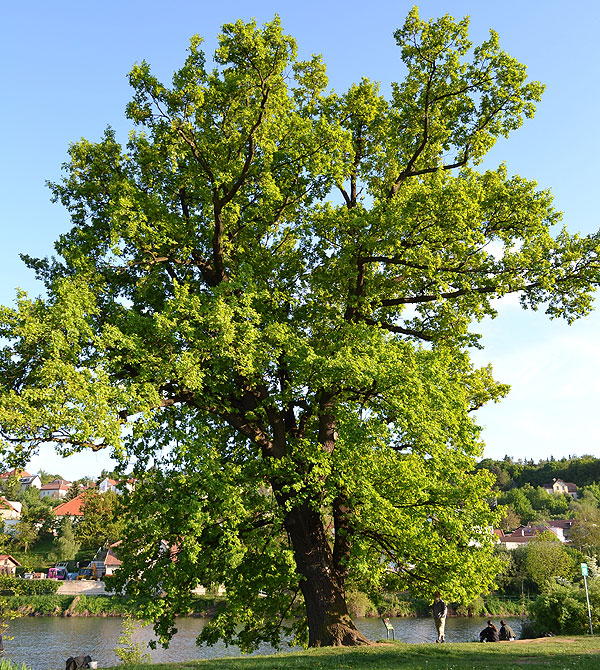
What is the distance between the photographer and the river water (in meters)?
30.8

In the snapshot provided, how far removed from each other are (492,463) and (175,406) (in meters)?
178

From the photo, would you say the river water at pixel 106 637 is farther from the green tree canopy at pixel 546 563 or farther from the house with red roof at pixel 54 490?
the house with red roof at pixel 54 490

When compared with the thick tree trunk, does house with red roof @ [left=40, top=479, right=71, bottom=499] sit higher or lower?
higher

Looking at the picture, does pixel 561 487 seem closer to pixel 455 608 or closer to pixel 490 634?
pixel 455 608

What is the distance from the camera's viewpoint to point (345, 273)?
1578 cm

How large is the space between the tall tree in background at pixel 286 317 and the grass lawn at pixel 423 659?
134 cm

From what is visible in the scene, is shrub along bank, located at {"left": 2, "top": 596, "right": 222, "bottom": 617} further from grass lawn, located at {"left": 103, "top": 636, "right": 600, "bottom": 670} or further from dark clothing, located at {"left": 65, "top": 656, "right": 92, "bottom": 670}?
grass lawn, located at {"left": 103, "top": 636, "right": 600, "bottom": 670}

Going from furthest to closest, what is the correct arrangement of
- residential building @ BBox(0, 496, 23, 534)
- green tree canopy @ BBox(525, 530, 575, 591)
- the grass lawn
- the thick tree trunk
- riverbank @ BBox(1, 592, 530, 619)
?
green tree canopy @ BBox(525, 530, 575, 591), riverbank @ BBox(1, 592, 530, 619), residential building @ BBox(0, 496, 23, 534), the thick tree trunk, the grass lawn

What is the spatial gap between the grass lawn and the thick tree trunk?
0.87 m

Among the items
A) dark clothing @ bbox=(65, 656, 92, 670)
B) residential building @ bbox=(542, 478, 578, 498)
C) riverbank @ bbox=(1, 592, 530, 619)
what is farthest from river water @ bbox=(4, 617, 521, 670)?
residential building @ bbox=(542, 478, 578, 498)

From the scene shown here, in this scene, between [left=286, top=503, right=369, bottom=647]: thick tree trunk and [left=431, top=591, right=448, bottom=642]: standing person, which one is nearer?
[left=286, top=503, right=369, bottom=647]: thick tree trunk

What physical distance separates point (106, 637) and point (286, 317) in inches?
1326

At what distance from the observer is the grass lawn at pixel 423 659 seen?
10.5m

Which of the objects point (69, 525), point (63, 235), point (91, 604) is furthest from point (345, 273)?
point (69, 525)
